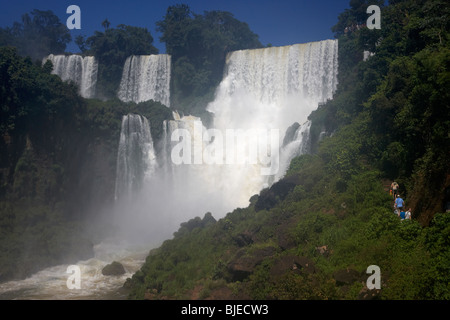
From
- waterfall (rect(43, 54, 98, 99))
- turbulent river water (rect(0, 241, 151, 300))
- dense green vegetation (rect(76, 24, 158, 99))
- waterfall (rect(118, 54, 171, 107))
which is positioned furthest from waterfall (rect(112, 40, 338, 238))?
waterfall (rect(43, 54, 98, 99))

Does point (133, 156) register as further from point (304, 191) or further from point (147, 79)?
point (304, 191)

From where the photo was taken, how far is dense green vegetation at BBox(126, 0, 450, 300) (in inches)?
392

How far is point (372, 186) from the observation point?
47.6 ft

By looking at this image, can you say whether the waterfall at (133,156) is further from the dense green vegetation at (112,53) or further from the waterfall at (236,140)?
the dense green vegetation at (112,53)

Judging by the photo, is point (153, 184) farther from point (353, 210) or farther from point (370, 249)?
point (370, 249)

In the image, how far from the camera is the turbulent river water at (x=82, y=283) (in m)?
16.0

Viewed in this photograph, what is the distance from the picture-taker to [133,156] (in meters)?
29.7

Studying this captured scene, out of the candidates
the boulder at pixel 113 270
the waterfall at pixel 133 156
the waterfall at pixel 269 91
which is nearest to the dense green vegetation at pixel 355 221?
the boulder at pixel 113 270

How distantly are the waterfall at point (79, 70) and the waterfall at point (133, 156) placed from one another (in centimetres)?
1642

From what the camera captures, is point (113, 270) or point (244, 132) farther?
point (244, 132)

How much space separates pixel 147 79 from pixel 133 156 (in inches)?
589

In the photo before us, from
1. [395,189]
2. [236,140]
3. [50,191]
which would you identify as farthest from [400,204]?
[236,140]

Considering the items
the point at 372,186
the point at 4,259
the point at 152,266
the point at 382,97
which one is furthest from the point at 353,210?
the point at 4,259

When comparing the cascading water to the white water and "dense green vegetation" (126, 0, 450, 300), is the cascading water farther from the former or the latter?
"dense green vegetation" (126, 0, 450, 300)
